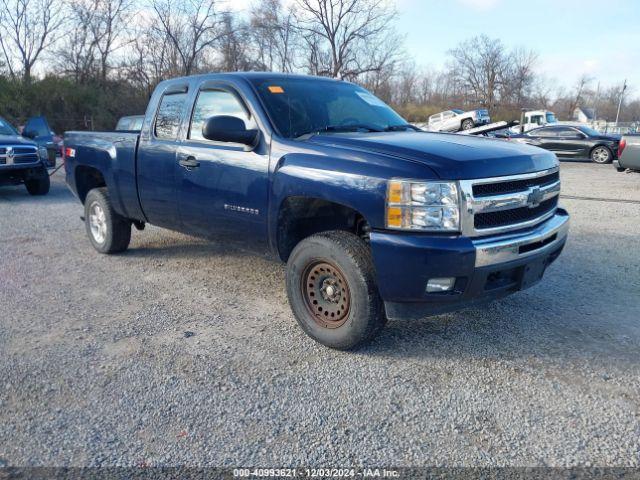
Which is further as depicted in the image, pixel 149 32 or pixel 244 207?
pixel 149 32

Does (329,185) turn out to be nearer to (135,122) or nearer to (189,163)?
(189,163)

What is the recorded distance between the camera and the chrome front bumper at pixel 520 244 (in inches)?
126

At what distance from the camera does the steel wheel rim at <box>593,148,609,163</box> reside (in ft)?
64.0

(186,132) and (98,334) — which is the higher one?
(186,132)

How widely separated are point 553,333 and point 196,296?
9.73ft

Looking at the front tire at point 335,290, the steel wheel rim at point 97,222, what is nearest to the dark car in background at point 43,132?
the steel wheel rim at point 97,222

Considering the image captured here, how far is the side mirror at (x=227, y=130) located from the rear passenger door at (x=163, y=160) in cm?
96

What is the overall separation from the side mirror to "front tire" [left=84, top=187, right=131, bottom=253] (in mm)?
2518

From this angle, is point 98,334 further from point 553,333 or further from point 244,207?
point 553,333

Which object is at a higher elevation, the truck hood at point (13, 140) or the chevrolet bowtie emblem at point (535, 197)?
the chevrolet bowtie emblem at point (535, 197)

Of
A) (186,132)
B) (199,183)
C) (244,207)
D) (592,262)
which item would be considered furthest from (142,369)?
(592,262)

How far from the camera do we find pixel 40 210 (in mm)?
9406

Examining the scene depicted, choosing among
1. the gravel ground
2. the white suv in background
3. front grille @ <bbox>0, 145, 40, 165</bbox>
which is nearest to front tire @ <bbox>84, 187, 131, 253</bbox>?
the gravel ground

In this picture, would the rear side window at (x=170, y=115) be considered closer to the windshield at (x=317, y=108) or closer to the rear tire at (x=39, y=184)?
the windshield at (x=317, y=108)
